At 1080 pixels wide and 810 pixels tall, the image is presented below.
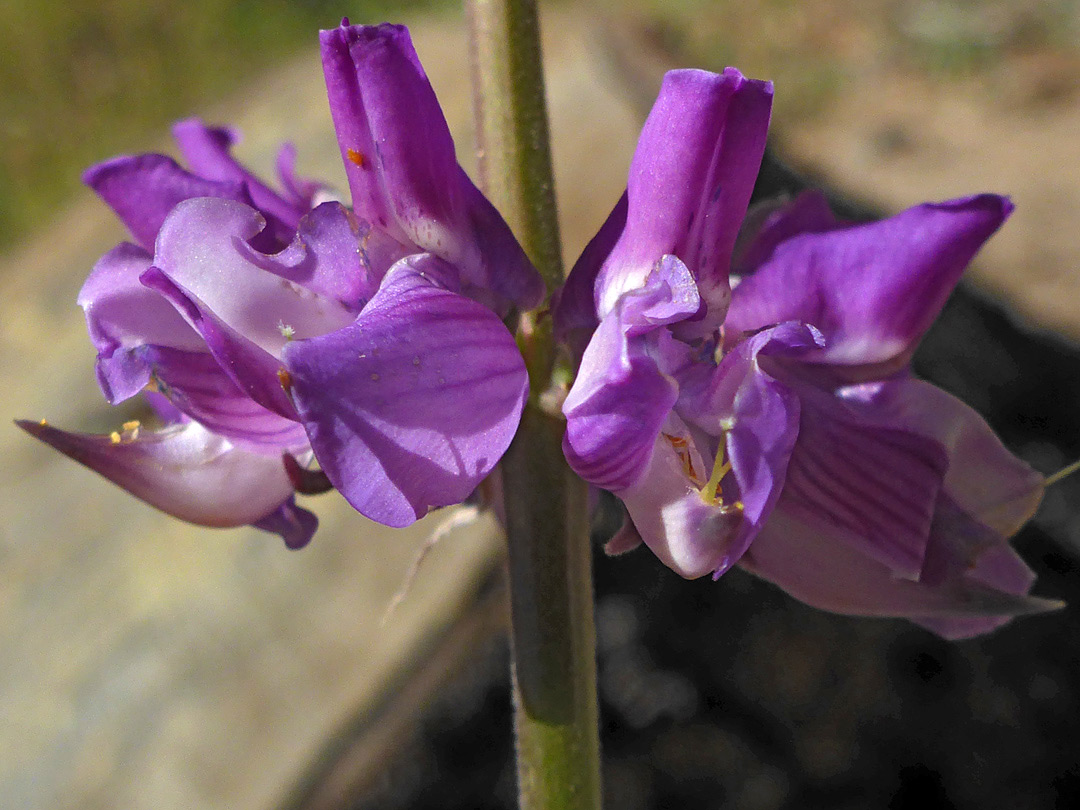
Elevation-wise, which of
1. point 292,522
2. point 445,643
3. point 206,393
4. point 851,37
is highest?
point 206,393

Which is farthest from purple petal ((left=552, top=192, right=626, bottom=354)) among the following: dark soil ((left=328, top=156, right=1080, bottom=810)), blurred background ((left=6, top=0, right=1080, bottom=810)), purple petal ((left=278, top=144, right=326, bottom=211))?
dark soil ((left=328, top=156, right=1080, bottom=810))

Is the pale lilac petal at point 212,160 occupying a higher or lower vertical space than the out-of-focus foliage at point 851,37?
higher

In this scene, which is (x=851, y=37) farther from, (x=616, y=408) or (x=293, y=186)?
(x=616, y=408)

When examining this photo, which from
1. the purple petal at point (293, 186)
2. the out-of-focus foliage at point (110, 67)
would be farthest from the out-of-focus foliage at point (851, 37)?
the purple petal at point (293, 186)

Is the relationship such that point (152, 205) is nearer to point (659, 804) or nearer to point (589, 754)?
point (589, 754)

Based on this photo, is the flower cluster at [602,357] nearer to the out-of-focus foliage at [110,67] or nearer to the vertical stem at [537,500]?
the vertical stem at [537,500]

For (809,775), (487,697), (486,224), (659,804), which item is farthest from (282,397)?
(809,775)

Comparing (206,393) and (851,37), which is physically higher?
(206,393)

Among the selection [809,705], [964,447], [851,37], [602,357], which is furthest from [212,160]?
Answer: [851,37]
